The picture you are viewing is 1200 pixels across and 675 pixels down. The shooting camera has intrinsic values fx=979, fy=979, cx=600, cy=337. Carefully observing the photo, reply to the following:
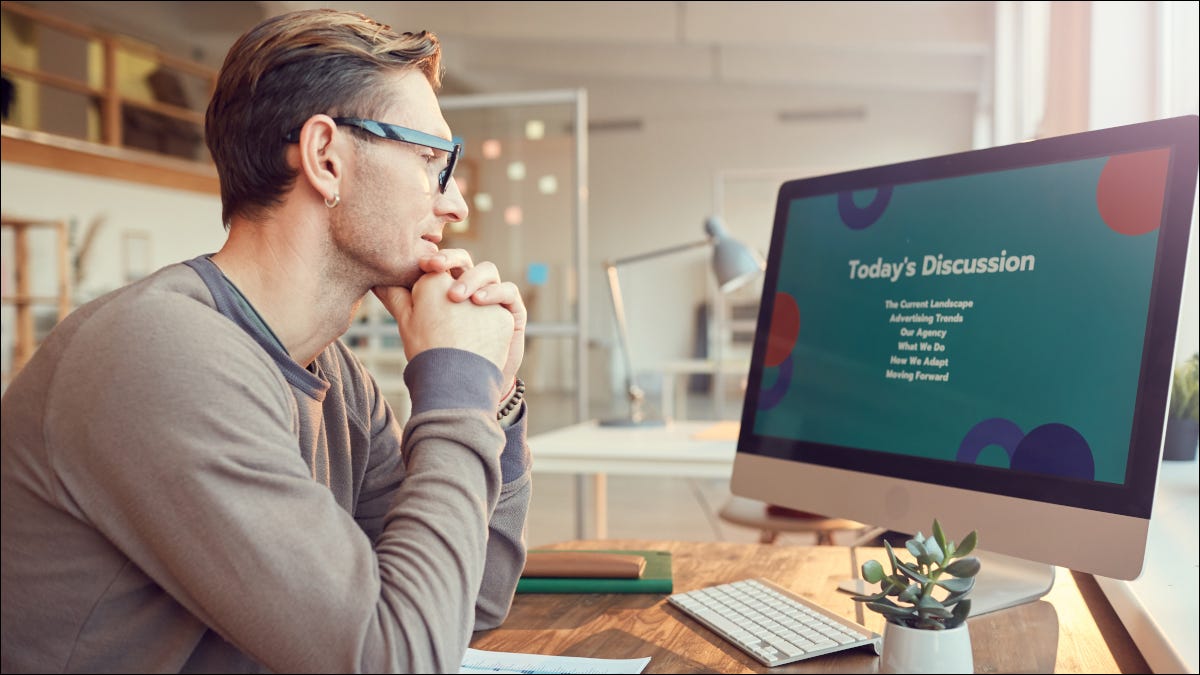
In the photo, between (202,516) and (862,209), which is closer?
(202,516)

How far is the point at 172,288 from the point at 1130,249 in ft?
2.85

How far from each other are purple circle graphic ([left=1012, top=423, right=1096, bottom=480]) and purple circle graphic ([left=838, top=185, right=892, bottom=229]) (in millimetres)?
342

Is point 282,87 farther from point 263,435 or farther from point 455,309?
point 263,435

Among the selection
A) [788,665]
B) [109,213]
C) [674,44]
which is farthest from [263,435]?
[674,44]

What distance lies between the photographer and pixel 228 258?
967mm

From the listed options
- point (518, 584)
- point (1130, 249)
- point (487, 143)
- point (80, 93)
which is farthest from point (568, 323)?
point (1130, 249)

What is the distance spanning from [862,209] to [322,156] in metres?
0.65

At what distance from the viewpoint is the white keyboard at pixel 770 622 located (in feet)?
2.98

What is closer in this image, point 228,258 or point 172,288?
point 172,288

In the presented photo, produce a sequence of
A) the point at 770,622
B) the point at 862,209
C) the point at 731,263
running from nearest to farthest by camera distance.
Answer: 1. the point at 770,622
2. the point at 862,209
3. the point at 731,263

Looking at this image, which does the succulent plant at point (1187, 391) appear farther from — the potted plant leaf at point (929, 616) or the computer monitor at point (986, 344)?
the potted plant leaf at point (929, 616)

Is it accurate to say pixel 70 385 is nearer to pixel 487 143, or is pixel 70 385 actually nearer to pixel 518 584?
pixel 518 584

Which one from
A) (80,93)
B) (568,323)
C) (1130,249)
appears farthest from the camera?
(568,323)

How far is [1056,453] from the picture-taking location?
0.95m
